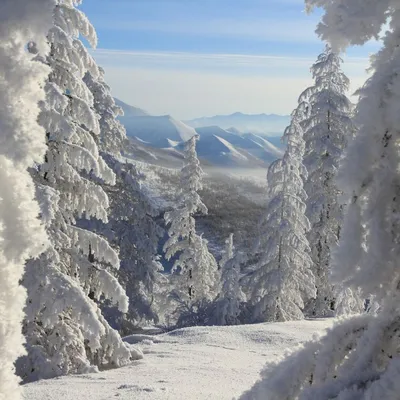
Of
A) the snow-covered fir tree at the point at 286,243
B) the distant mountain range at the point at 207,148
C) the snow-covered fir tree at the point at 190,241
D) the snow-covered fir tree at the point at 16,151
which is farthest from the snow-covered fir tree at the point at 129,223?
the distant mountain range at the point at 207,148

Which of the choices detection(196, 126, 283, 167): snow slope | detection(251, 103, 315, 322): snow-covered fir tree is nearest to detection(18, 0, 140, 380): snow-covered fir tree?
detection(251, 103, 315, 322): snow-covered fir tree

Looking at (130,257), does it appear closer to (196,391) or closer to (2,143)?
(196,391)

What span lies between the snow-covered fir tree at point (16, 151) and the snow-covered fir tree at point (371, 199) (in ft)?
6.34

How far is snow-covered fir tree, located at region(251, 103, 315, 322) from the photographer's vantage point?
66.2 ft

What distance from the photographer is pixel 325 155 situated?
23125 millimetres

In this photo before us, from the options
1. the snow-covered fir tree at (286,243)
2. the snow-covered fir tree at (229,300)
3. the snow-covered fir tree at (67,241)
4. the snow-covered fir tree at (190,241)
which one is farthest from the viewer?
the snow-covered fir tree at (190,241)

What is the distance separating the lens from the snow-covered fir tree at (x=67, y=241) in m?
9.49

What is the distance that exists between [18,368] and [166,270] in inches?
1417

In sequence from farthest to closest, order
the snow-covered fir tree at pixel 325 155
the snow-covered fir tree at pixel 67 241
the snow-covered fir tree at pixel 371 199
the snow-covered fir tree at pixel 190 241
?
the snow-covered fir tree at pixel 190 241 → the snow-covered fir tree at pixel 325 155 → the snow-covered fir tree at pixel 67 241 → the snow-covered fir tree at pixel 371 199

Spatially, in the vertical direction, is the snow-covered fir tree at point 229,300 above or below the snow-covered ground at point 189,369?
below

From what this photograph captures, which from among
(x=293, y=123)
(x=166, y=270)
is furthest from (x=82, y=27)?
(x=166, y=270)

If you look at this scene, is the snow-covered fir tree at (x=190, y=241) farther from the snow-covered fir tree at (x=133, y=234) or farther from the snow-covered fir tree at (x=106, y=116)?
the snow-covered fir tree at (x=106, y=116)

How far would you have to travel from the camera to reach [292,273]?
68.1 ft

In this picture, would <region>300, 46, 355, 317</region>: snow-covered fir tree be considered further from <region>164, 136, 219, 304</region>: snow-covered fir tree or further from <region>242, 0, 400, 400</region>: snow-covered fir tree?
<region>242, 0, 400, 400</region>: snow-covered fir tree
